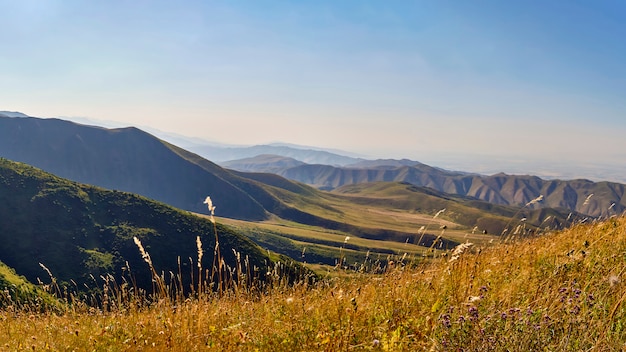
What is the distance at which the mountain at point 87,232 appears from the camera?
9950 cm

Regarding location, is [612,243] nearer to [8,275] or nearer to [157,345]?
[157,345]

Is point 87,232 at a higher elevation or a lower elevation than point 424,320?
lower

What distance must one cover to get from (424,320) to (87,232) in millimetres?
134805

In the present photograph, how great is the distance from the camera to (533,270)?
6.15 m

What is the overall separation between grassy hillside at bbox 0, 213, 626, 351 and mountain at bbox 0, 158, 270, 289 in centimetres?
8909

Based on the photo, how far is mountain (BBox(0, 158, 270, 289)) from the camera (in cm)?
9950

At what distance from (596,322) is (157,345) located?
15.9 ft

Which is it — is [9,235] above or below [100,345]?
below

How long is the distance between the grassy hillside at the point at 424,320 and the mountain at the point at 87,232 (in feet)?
292

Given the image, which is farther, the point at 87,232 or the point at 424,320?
the point at 87,232

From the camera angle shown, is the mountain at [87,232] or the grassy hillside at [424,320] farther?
the mountain at [87,232]

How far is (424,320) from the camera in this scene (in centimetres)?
455

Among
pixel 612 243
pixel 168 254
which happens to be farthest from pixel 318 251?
pixel 612 243

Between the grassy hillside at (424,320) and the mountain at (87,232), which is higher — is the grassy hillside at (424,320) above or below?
above
